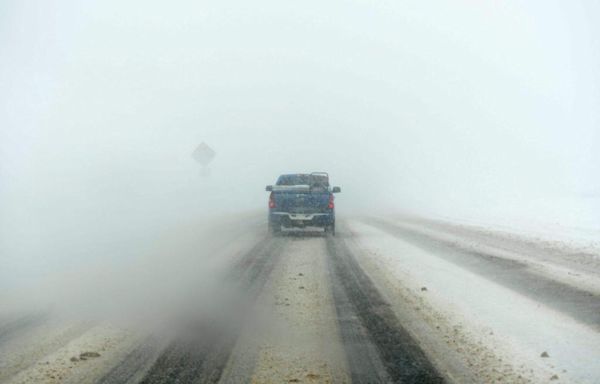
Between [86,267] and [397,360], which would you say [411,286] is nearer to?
[397,360]

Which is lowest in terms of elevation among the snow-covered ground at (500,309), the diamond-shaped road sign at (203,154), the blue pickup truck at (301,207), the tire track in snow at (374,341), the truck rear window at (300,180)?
the snow-covered ground at (500,309)

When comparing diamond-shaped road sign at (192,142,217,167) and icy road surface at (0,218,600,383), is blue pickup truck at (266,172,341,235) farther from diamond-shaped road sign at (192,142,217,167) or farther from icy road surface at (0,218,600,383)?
diamond-shaped road sign at (192,142,217,167)

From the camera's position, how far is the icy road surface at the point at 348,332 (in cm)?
527

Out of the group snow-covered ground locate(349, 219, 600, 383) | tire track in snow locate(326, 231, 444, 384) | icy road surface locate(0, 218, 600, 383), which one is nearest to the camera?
tire track in snow locate(326, 231, 444, 384)

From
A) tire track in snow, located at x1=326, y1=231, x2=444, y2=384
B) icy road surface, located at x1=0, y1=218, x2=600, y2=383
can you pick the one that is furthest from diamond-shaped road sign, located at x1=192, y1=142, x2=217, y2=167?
tire track in snow, located at x1=326, y1=231, x2=444, y2=384

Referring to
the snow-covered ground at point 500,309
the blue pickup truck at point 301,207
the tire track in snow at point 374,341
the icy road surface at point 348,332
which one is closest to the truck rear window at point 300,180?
the blue pickup truck at point 301,207

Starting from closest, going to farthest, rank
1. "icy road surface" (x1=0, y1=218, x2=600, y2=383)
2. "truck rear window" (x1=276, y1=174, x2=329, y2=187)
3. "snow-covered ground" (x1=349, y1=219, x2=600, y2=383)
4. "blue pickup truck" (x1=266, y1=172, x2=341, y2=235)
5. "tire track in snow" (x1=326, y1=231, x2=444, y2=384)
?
1. "tire track in snow" (x1=326, y1=231, x2=444, y2=384)
2. "icy road surface" (x1=0, y1=218, x2=600, y2=383)
3. "snow-covered ground" (x1=349, y1=219, x2=600, y2=383)
4. "blue pickup truck" (x1=266, y1=172, x2=341, y2=235)
5. "truck rear window" (x1=276, y1=174, x2=329, y2=187)

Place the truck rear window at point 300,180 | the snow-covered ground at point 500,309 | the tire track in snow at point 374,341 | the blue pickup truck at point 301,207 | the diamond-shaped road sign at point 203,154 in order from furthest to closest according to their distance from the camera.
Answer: the diamond-shaped road sign at point 203,154 < the truck rear window at point 300,180 < the blue pickup truck at point 301,207 < the snow-covered ground at point 500,309 < the tire track in snow at point 374,341

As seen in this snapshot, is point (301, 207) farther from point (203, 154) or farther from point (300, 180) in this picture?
point (203, 154)

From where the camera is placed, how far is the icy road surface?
527cm

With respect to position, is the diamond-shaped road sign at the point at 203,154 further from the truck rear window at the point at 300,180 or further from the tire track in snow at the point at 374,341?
the tire track in snow at the point at 374,341

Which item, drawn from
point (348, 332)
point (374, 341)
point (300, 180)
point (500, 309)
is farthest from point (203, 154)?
point (374, 341)

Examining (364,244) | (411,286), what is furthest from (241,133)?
(411,286)

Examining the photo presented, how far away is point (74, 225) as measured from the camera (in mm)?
22828
